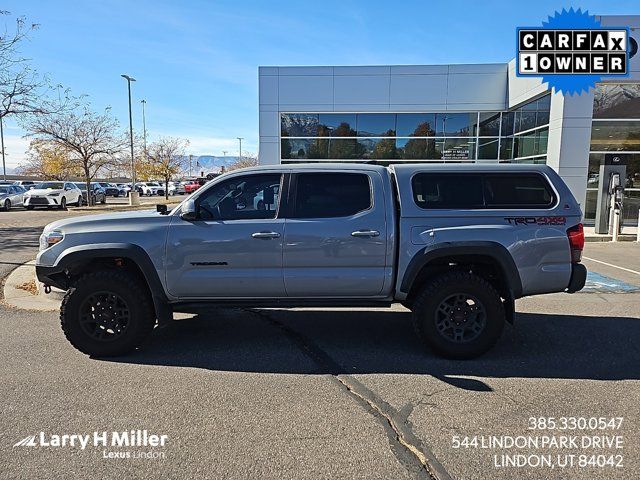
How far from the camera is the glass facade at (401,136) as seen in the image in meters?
18.7

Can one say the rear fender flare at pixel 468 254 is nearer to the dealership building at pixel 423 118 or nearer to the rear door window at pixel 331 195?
the rear door window at pixel 331 195

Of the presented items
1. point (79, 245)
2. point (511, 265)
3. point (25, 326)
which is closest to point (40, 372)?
point (79, 245)

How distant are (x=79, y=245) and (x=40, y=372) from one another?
3.98ft

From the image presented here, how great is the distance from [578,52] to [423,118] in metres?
6.12

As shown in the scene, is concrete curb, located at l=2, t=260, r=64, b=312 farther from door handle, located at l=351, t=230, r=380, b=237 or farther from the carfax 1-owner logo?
the carfax 1-owner logo

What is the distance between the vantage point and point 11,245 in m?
12.0

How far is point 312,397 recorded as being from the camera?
12.0 ft

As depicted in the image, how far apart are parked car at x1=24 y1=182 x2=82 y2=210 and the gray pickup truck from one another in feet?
82.0

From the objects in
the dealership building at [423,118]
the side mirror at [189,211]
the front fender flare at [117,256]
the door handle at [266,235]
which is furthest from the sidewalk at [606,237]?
the front fender flare at [117,256]

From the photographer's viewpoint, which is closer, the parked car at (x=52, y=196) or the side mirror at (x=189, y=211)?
the side mirror at (x=189, y=211)

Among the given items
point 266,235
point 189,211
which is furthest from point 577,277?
point 189,211

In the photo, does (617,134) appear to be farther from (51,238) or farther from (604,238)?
(51,238)

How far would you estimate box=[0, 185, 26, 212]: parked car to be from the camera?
85.4 feet

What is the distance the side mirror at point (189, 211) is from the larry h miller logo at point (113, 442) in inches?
79.0
